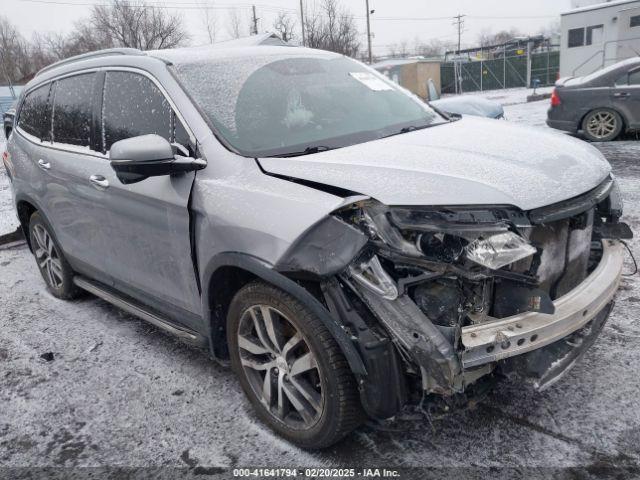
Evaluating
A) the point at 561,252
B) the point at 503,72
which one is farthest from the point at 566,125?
the point at 503,72

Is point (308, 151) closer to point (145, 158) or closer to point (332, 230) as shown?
point (332, 230)

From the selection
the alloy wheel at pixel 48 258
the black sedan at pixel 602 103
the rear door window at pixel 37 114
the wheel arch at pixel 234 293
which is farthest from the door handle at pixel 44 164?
the black sedan at pixel 602 103

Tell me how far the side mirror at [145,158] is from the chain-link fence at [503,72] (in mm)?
35492

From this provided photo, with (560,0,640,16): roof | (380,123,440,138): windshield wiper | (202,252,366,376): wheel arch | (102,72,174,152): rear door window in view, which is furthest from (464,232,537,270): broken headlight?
(560,0,640,16): roof

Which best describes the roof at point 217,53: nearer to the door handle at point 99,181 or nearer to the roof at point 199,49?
the roof at point 199,49

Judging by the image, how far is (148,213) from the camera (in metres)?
2.93

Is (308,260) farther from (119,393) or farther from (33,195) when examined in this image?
(33,195)

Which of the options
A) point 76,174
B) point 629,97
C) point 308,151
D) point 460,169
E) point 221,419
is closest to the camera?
point 460,169

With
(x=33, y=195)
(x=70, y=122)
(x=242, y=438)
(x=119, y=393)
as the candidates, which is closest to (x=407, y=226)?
(x=242, y=438)

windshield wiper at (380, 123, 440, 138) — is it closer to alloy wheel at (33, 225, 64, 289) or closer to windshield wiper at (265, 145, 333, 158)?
windshield wiper at (265, 145, 333, 158)

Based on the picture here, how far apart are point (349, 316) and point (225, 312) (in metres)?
0.89

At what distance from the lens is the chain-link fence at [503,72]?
35969 millimetres

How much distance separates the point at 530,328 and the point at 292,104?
5.68 ft

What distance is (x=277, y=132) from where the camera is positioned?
2.80m
